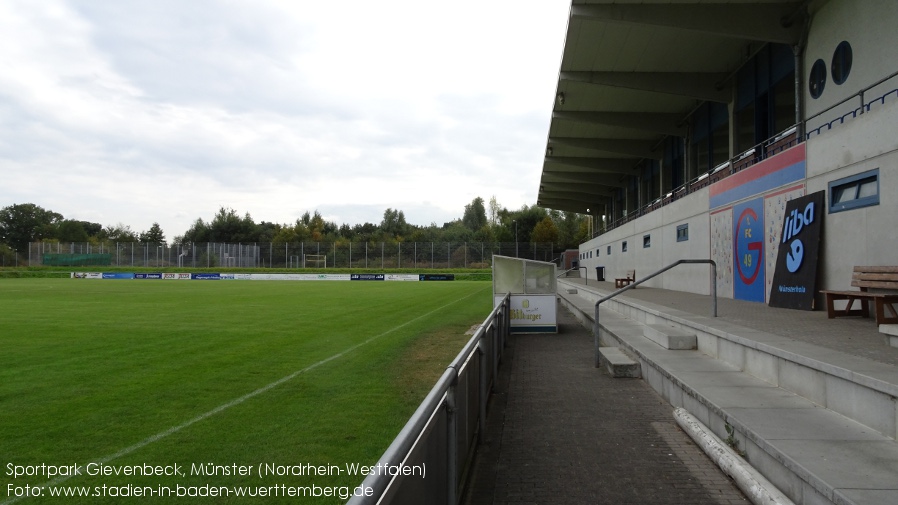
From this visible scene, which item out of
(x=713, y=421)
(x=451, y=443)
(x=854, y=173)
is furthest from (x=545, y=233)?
(x=451, y=443)

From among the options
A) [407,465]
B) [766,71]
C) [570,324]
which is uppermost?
[766,71]

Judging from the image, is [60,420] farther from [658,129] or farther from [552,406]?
[658,129]

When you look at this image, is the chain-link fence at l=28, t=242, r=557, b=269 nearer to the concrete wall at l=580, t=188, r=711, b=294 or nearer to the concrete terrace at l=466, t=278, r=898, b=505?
the concrete wall at l=580, t=188, r=711, b=294

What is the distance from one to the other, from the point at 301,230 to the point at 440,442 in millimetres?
111809

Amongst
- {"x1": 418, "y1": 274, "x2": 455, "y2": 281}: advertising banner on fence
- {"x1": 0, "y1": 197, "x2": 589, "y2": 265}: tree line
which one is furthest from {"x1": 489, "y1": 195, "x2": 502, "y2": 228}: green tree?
{"x1": 418, "y1": 274, "x2": 455, "y2": 281}: advertising banner on fence

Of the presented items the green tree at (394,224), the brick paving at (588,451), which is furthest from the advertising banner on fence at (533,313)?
the green tree at (394,224)

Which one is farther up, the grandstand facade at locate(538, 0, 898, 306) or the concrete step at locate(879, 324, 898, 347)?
the grandstand facade at locate(538, 0, 898, 306)

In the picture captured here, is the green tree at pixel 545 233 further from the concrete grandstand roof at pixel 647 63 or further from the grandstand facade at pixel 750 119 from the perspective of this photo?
the grandstand facade at pixel 750 119

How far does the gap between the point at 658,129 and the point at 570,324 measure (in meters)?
14.0

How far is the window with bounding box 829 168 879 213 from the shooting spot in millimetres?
9391

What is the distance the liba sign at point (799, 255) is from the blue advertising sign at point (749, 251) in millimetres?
1221

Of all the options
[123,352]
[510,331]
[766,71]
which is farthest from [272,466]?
[766,71]

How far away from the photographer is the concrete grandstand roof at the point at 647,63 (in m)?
15.3

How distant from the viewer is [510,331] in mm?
14562
